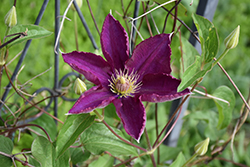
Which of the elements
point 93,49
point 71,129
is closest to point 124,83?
point 71,129

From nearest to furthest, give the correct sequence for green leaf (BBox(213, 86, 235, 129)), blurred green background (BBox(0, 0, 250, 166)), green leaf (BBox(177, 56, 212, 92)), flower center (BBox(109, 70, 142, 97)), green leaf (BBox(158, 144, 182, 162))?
green leaf (BBox(177, 56, 212, 92)), flower center (BBox(109, 70, 142, 97)), green leaf (BBox(213, 86, 235, 129)), green leaf (BBox(158, 144, 182, 162)), blurred green background (BBox(0, 0, 250, 166))

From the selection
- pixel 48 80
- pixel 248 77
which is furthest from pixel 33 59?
pixel 248 77

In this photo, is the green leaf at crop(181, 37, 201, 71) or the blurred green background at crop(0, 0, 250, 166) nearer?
the green leaf at crop(181, 37, 201, 71)

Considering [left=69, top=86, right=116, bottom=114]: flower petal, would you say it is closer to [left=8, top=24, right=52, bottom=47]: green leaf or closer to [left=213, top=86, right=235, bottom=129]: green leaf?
[left=8, top=24, right=52, bottom=47]: green leaf

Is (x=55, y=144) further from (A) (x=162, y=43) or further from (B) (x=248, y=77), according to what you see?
(B) (x=248, y=77)

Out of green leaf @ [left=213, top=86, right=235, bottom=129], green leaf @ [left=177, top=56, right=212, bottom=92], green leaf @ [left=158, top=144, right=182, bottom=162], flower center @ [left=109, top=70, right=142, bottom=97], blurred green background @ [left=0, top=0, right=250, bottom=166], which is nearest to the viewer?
green leaf @ [left=177, top=56, right=212, bottom=92]

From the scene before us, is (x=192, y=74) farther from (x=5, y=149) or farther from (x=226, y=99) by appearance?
(x=5, y=149)

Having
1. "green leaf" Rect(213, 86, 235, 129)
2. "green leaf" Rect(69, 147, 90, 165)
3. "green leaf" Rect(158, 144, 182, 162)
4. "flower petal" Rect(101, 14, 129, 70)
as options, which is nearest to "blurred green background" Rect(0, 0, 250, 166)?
"green leaf" Rect(158, 144, 182, 162)

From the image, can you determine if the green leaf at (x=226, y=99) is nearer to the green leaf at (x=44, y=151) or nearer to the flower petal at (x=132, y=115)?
the flower petal at (x=132, y=115)
